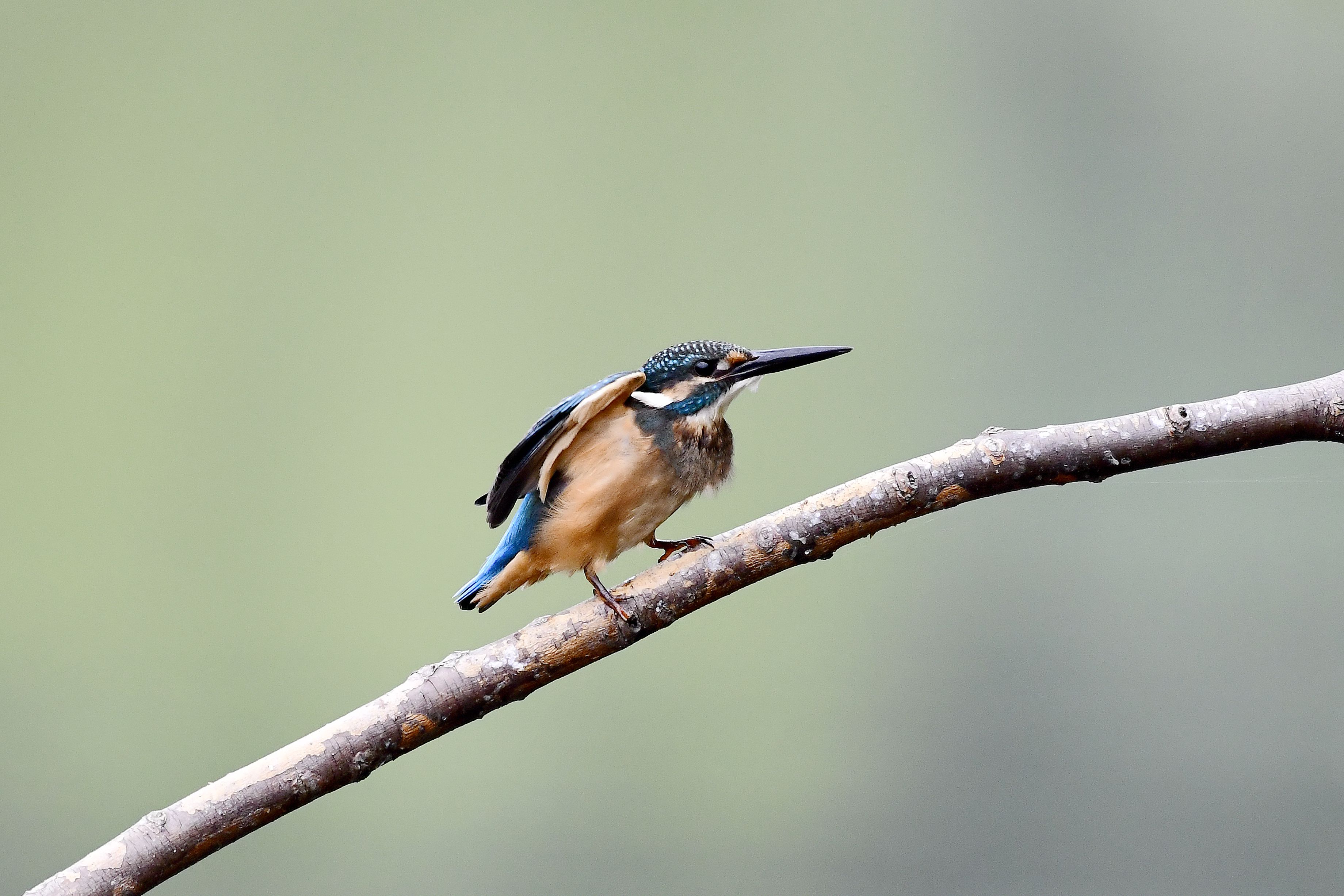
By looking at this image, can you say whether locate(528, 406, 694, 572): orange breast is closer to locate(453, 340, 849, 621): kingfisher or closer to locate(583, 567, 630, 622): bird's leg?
locate(453, 340, 849, 621): kingfisher

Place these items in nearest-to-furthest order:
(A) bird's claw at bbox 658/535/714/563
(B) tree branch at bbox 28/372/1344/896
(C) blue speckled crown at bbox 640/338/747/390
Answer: (B) tree branch at bbox 28/372/1344/896 → (A) bird's claw at bbox 658/535/714/563 → (C) blue speckled crown at bbox 640/338/747/390

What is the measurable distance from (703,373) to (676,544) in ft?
0.70

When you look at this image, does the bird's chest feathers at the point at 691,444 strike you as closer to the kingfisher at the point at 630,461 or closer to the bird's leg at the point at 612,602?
the kingfisher at the point at 630,461

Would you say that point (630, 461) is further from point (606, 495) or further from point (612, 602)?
point (612, 602)

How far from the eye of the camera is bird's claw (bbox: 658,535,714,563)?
119 centimetres

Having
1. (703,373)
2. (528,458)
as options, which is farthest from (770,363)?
(528,458)

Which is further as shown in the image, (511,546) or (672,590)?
(511,546)

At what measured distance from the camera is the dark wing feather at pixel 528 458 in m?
1.21

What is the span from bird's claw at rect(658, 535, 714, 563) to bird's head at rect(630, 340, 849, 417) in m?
0.15

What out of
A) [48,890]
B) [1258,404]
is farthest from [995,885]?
[48,890]

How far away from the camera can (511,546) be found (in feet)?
4.42

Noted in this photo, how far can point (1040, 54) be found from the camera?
7.17 ft

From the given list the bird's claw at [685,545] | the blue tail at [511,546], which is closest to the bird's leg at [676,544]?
the bird's claw at [685,545]

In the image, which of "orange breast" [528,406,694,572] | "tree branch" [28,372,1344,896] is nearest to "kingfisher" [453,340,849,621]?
"orange breast" [528,406,694,572]
